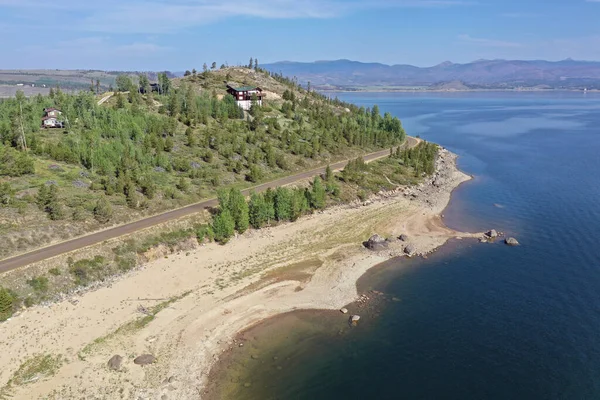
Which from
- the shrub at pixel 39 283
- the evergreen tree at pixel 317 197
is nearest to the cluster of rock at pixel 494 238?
the evergreen tree at pixel 317 197

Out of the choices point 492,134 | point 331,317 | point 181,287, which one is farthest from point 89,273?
point 492,134

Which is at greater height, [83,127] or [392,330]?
[83,127]

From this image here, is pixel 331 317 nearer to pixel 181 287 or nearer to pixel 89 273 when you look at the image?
pixel 181 287

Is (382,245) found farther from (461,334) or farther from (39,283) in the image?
(39,283)

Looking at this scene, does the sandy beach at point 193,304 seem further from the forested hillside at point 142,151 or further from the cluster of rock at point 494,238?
the forested hillside at point 142,151

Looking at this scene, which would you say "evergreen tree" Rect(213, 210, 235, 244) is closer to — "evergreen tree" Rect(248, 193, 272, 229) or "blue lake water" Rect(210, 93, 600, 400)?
"evergreen tree" Rect(248, 193, 272, 229)

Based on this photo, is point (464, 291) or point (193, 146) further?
point (193, 146)
